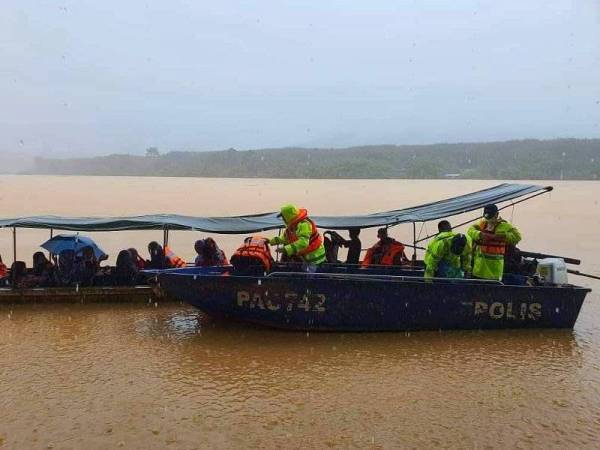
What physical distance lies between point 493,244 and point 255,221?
11.9 feet

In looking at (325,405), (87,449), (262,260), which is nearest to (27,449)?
(87,449)

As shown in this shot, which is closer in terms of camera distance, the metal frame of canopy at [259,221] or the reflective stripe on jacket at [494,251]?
the reflective stripe on jacket at [494,251]

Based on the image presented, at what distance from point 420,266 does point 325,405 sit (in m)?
4.06

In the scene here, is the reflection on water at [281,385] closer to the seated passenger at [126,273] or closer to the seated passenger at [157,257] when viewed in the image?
the seated passenger at [126,273]

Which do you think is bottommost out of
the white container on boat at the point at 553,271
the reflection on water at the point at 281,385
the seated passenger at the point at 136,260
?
the reflection on water at the point at 281,385

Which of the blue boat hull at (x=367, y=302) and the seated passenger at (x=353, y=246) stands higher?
the seated passenger at (x=353, y=246)

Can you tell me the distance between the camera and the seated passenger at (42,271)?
875 cm

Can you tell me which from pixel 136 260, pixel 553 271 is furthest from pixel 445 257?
pixel 136 260

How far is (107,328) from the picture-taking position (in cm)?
775

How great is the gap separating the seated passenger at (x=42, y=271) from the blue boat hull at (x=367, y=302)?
246cm

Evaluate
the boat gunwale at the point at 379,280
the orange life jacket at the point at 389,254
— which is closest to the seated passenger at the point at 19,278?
the boat gunwale at the point at 379,280

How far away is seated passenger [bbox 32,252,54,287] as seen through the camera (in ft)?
28.7

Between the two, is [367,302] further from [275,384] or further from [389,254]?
[275,384]

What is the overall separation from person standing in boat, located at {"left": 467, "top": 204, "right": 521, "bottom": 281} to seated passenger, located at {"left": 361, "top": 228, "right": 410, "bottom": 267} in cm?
144
